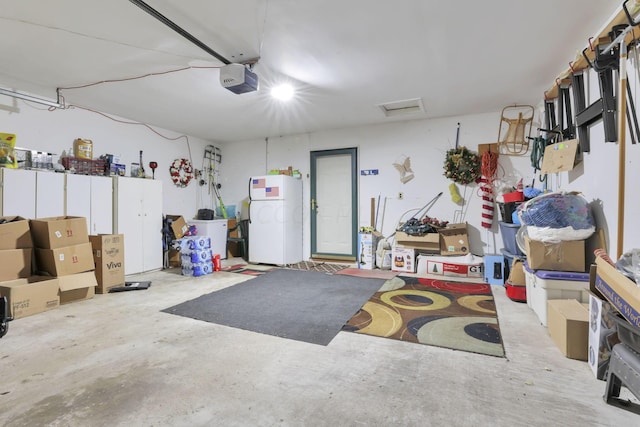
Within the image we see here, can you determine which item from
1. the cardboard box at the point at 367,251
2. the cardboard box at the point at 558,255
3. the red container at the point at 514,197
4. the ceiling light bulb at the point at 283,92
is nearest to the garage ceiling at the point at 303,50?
the ceiling light bulb at the point at 283,92

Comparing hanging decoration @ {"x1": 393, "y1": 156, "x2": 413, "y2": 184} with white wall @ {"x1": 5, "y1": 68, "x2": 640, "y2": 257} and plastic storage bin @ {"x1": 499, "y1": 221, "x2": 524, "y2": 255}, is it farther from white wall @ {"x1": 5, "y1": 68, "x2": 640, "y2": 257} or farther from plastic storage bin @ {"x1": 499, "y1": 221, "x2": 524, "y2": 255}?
plastic storage bin @ {"x1": 499, "y1": 221, "x2": 524, "y2": 255}

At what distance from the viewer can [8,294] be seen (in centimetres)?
273

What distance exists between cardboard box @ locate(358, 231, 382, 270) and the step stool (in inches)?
136

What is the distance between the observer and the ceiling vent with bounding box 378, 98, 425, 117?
166 inches

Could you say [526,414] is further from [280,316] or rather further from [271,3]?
[271,3]

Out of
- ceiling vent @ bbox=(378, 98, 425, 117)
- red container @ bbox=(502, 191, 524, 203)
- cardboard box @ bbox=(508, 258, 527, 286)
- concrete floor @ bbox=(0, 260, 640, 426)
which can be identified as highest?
ceiling vent @ bbox=(378, 98, 425, 117)

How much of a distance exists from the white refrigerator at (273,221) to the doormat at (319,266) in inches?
→ 7.1

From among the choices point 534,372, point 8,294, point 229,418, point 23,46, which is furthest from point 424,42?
point 8,294

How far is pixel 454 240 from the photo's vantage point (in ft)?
14.8

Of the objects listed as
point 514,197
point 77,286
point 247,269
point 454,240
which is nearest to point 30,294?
point 77,286

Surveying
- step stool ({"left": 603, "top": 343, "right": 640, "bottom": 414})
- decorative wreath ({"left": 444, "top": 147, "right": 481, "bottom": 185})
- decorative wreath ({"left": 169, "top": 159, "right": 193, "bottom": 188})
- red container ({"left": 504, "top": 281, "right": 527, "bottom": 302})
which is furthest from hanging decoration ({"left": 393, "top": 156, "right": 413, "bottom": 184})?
decorative wreath ({"left": 169, "top": 159, "right": 193, "bottom": 188})

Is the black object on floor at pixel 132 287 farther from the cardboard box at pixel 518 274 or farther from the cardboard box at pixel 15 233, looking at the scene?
the cardboard box at pixel 518 274

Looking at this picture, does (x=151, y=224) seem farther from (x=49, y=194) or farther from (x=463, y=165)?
(x=463, y=165)

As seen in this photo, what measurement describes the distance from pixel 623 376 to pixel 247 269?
14.8ft
